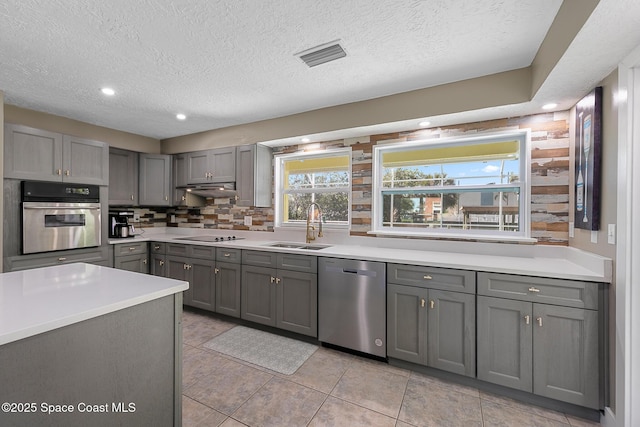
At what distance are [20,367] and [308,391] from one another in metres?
1.64

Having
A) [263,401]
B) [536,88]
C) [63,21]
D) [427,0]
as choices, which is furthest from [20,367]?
[536,88]

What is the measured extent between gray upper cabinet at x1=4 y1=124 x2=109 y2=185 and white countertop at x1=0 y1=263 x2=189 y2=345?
1989mm

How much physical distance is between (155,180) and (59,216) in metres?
1.26

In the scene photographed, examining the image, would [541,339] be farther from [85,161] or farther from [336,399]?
[85,161]

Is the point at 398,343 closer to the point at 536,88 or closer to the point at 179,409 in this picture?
the point at 179,409

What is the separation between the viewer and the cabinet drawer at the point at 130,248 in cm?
357

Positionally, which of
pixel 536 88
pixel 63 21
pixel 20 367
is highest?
pixel 63 21

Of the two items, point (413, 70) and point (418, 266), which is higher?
point (413, 70)

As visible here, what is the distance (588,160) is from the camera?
195 centimetres

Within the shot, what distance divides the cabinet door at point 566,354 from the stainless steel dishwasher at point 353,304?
1059mm

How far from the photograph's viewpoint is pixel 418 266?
2.27 m

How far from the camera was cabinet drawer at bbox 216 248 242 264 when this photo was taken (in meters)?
3.15

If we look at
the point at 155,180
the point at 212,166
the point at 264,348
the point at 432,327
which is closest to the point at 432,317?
the point at 432,327

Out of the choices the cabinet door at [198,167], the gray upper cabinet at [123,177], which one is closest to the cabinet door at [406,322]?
the cabinet door at [198,167]
